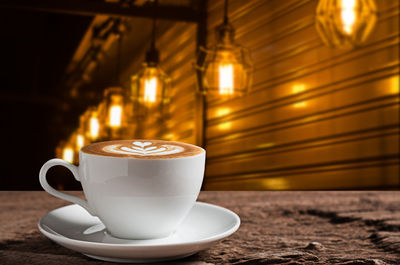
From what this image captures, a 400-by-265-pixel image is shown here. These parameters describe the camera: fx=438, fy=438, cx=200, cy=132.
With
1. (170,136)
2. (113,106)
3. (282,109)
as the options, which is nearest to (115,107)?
(113,106)

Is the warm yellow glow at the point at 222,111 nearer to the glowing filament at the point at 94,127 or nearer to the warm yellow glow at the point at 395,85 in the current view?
the glowing filament at the point at 94,127

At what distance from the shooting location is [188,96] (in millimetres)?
1917

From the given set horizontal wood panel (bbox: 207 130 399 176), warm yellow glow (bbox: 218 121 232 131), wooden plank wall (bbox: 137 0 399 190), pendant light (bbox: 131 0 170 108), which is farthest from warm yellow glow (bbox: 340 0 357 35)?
pendant light (bbox: 131 0 170 108)

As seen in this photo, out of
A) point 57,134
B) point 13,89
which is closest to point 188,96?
point 57,134

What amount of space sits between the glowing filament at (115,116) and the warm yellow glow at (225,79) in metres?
0.45

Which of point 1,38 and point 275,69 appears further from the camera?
point 275,69

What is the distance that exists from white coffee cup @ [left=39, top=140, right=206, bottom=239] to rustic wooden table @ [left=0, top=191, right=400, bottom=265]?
2.6 inches

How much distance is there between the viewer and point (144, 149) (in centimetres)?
63

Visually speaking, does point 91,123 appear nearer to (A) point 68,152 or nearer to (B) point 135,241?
(A) point 68,152

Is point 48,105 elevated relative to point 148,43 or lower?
lower

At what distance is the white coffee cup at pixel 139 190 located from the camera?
1.86 feet

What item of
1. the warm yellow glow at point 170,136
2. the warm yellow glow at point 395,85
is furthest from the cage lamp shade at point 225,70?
the warm yellow glow at point 395,85

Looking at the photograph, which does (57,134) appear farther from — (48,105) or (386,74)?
(386,74)

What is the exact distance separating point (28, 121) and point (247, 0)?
42.1 inches
